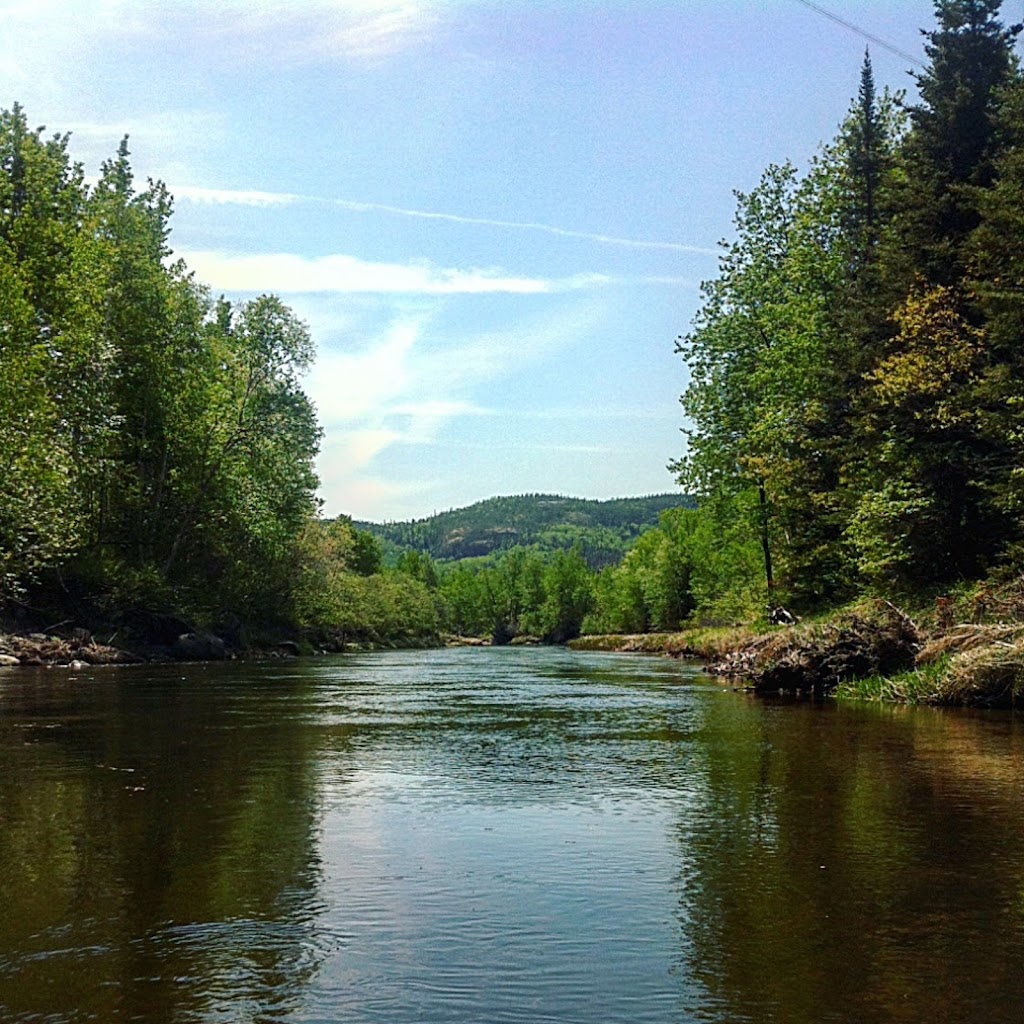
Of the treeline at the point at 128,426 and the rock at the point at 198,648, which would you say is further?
the rock at the point at 198,648

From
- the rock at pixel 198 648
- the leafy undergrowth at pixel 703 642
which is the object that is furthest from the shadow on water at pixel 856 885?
the rock at pixel 198 648

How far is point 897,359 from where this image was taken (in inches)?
1054

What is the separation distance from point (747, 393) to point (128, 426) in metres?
27.6

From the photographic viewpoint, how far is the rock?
46250 millimetres

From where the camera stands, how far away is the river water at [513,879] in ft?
14.4

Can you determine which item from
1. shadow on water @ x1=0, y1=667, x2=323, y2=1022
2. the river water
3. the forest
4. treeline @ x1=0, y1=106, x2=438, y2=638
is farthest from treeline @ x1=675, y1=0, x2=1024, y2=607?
treeline @ x1=0, y1=106, x2=438, y2=638

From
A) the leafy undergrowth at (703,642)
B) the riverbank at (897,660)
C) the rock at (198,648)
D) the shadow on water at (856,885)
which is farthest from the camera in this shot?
the rock at (198,648)

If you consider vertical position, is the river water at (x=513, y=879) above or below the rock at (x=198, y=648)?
above

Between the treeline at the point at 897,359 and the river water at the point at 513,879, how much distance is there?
13241 millimetres

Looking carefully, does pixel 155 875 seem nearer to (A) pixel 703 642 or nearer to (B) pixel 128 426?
(A) pixel 703 642

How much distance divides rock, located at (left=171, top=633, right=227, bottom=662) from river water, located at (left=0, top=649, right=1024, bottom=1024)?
33.3 meters

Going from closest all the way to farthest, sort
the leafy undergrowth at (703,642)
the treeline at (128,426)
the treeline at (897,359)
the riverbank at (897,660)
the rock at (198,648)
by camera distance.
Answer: the riverbank at (897,660)
the treeline at (897,359)
the treeline at (128,426)
the leafy undergrowth at (703,642)
the rock at (198,648)

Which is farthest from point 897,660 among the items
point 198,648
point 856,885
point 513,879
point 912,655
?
point 198,648

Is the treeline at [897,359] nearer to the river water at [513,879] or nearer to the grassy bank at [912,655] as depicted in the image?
the grassy bank at [912,655]
